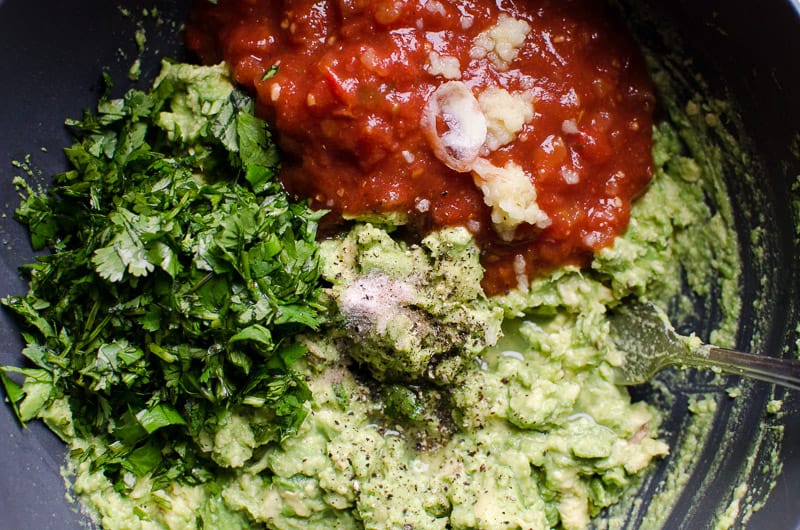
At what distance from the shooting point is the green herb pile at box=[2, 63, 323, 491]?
2.14 meters

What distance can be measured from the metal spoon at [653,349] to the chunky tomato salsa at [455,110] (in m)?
0.33

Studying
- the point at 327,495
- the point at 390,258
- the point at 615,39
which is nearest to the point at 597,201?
the point at 615,39

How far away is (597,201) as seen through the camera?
243cm

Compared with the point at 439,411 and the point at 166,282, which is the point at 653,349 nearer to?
the point at 439,411

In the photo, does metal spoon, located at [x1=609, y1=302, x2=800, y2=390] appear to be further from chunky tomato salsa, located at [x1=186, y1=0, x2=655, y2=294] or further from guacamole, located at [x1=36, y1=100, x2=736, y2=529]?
chunky tomato salsa, located at [x1=186, y1=0, x2=655, y2=294]

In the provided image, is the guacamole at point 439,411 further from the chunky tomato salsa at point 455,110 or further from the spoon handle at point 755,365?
the spoon handle at point 755,365

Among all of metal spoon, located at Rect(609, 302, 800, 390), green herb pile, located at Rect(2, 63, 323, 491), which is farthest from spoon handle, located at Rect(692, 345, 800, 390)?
green herb pile, located at Rect(2, 63, 323, 491)

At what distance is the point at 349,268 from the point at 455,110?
56 centimetres

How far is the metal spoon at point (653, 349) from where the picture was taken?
7.47 ft

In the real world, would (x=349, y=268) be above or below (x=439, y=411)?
above

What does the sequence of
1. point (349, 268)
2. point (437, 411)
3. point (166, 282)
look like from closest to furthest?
point (166, 282) < point (349, 268) < point (437, 411)

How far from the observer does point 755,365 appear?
7.07ft

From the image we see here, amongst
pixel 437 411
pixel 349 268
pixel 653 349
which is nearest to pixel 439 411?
pixel 437 411

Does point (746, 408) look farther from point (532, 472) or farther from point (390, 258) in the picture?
point (390, 258)
